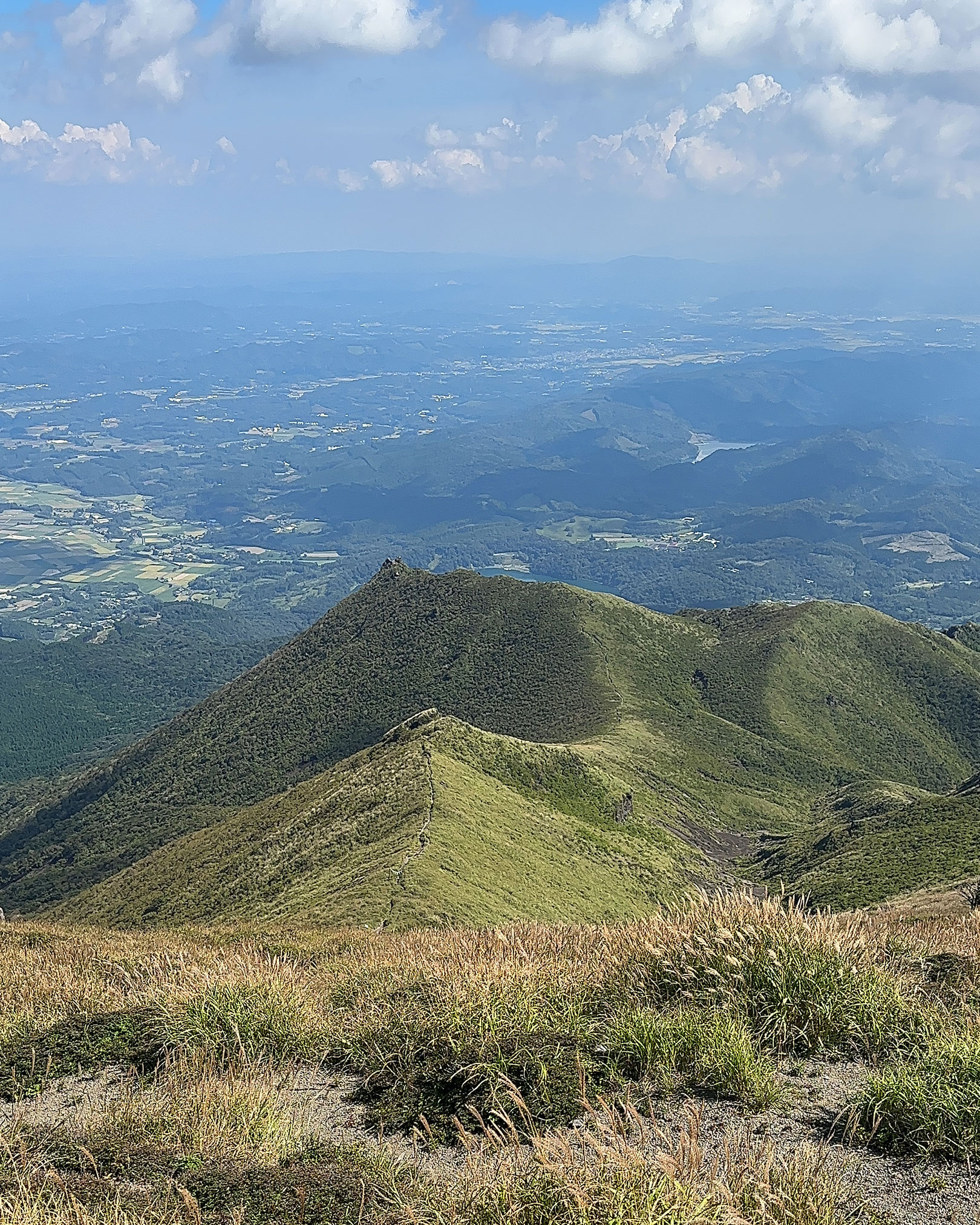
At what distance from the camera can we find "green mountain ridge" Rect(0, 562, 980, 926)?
49.0 meters

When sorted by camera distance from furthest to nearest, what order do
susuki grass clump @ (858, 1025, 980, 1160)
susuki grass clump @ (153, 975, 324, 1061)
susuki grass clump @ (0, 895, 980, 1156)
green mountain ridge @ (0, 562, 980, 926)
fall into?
green mountain ridge @ (0, 562, 980, 926), susuki grass clump @ (153, 975, 324, 1061), susuki grass clump @ (0, 895, 980, 1156), susuki grass clump @ (858, 1025, 980, 1160)

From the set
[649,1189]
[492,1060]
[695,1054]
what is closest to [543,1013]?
[492,1060]

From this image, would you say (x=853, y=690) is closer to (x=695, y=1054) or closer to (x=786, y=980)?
(x=786, y=980)

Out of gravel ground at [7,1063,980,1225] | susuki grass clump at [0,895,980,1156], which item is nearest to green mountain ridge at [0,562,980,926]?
susuki grass clump at [0,895,980,1156]

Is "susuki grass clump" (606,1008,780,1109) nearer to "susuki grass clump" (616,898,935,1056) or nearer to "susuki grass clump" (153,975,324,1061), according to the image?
"susuki grass clump" (616,898,935,1056)

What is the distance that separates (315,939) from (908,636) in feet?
390

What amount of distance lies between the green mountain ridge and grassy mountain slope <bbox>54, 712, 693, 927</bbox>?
241 millimetres

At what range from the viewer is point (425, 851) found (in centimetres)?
4256

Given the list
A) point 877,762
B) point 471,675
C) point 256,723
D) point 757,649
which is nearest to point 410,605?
point 471,675

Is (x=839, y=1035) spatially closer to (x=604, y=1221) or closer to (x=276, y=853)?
(x=604, y=1221)

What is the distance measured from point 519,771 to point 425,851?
2612 cm

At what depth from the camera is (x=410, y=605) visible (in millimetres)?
125938

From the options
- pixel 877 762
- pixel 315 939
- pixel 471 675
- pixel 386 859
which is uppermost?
pixel 315 939

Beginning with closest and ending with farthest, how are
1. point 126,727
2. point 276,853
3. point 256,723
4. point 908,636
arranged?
point 276,853, point 256,723, point 908,636, point 126,727
